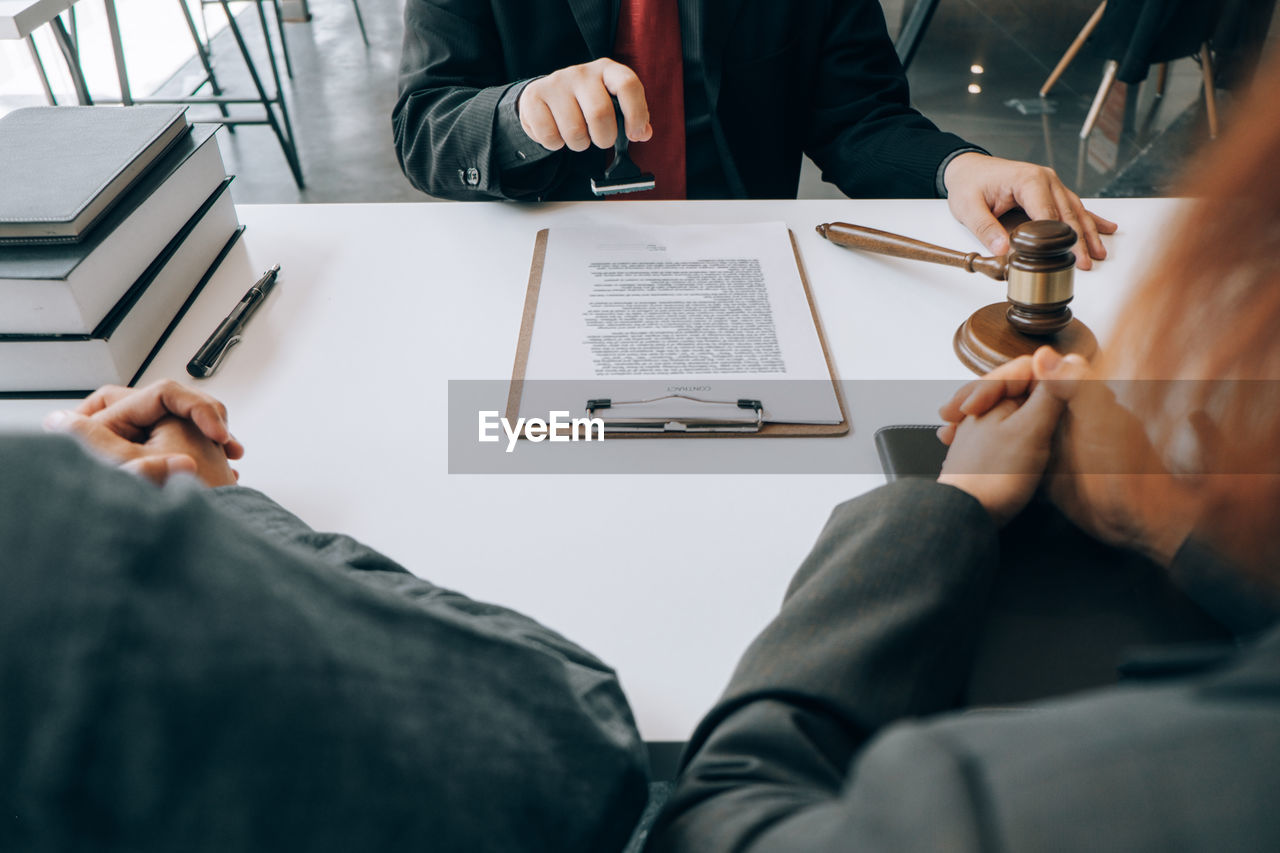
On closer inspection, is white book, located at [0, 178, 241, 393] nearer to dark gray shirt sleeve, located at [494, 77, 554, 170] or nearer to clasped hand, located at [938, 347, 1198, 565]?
dark gray shirt sleeve, located at [494, 77, 554, 170]

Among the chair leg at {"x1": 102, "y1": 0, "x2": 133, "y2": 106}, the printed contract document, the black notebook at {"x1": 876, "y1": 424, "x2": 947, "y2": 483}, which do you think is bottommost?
the chair leg at {"x1": 102, "y1": 0, "x2": 133, "y2": 106}

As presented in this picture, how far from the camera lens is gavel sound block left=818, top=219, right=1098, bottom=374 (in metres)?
0.77

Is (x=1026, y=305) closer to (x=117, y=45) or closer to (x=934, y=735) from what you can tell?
(x=934, y=735)

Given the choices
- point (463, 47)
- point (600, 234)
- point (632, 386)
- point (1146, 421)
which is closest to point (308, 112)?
point (463, 47)

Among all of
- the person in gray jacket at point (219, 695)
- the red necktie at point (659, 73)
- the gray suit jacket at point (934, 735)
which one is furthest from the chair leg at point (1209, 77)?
the person in gray jacket at point (219, 695)

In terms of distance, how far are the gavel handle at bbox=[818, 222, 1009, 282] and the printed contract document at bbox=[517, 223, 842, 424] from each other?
0.20ft

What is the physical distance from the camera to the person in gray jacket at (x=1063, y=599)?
211 millimetres

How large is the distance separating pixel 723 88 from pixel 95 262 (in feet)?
3.07

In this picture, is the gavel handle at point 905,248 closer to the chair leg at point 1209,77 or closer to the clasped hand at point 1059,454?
the clasped hand at point 1059,454

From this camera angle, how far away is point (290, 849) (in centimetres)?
29

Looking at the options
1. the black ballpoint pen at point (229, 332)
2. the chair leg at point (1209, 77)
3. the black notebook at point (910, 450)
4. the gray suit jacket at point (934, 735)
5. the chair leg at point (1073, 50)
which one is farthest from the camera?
the chair leg at point (1073, 50)

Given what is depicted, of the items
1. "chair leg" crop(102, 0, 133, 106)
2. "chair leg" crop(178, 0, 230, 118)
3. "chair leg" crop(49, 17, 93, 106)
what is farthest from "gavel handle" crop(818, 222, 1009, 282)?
"chair leg" crop(178, 0, 230, 118)

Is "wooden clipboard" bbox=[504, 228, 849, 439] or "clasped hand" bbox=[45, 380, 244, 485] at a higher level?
"clasped hand" bbox=[45, 380, 244, 485]

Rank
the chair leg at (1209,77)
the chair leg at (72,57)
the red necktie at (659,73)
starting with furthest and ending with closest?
the chair leg at (1209,77) → the chair leg at (72,57) → the red necktie at (659,73)
